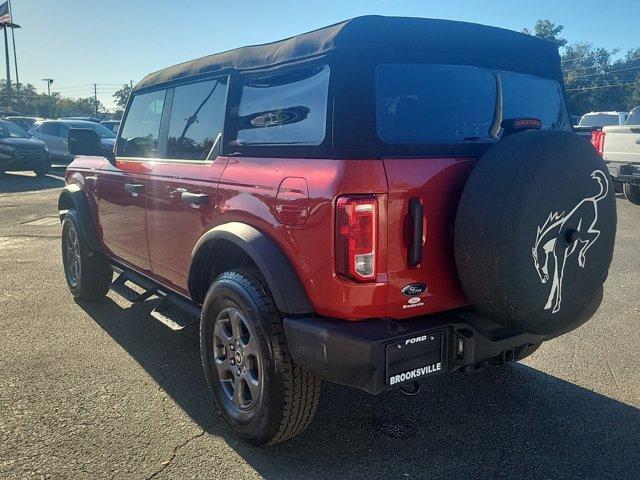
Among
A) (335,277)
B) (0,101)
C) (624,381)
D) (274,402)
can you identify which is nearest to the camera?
(335,277)

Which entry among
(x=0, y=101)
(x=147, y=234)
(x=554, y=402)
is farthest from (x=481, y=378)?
(x=0, y=101)

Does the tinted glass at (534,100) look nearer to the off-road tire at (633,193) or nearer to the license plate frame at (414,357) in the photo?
the license plate frame at (414,357)

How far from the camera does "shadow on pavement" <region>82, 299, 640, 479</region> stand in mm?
2646

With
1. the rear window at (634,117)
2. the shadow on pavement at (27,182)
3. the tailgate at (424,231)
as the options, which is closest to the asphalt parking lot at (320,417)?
the tailgate at (424,231)

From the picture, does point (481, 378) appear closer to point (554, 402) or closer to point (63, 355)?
point (554, 402)

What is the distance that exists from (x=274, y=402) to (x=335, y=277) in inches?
28.8

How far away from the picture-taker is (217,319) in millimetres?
3018

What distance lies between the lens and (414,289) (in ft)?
7.98

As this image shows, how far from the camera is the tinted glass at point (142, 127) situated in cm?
402

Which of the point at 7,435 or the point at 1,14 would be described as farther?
the point at 1,14

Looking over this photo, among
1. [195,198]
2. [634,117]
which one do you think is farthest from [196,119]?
[634,117]

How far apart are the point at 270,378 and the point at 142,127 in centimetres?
253

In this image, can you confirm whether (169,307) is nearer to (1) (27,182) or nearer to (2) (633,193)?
(2) (633,193)

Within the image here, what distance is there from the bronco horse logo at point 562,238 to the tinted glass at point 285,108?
1.03 meters
